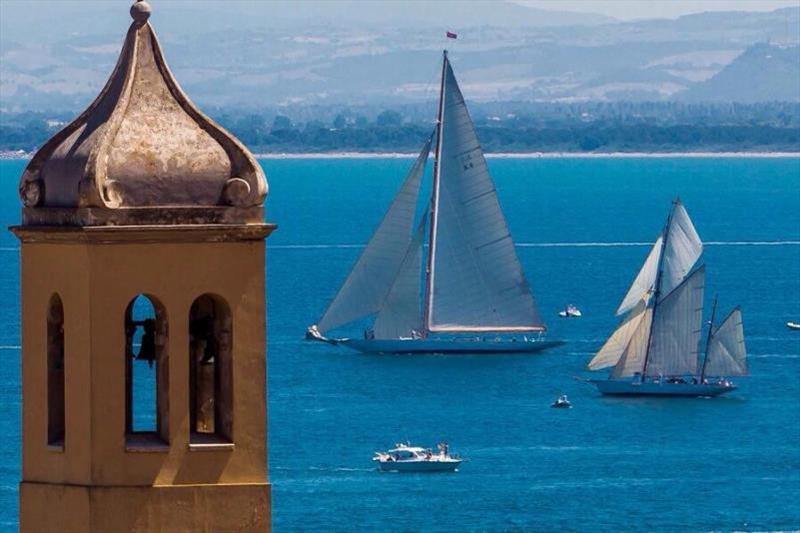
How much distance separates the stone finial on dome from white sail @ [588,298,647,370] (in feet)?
219

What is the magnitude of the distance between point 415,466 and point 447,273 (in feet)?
81.6

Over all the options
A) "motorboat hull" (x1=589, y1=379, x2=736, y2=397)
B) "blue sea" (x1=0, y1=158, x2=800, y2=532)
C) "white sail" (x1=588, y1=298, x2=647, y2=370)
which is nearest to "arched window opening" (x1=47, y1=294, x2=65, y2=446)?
"blue sea" (x1=0, y1=158, x2=800, y2=532)

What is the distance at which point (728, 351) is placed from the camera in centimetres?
7675

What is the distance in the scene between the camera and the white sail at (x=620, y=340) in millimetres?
76375

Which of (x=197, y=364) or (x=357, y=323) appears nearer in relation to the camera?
(x=197, y=364)

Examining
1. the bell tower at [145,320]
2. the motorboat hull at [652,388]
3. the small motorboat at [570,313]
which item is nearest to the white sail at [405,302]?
the motorboat hull at [652,388]

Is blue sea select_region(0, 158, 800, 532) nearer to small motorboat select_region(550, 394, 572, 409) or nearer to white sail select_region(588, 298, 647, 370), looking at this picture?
small motorboat select_region(550, 394, 572, 409)

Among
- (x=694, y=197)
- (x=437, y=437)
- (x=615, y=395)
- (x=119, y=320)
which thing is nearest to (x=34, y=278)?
(x=119, y=320)

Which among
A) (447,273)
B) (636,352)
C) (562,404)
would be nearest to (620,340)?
(636,352)

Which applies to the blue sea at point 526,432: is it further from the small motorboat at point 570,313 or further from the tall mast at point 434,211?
the tall mast at point 434,211

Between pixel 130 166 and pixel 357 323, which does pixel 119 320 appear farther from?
pixel 357 323

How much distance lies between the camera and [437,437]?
68.1m

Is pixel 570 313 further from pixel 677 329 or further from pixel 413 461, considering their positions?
pixel 413 461

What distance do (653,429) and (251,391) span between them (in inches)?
2430
